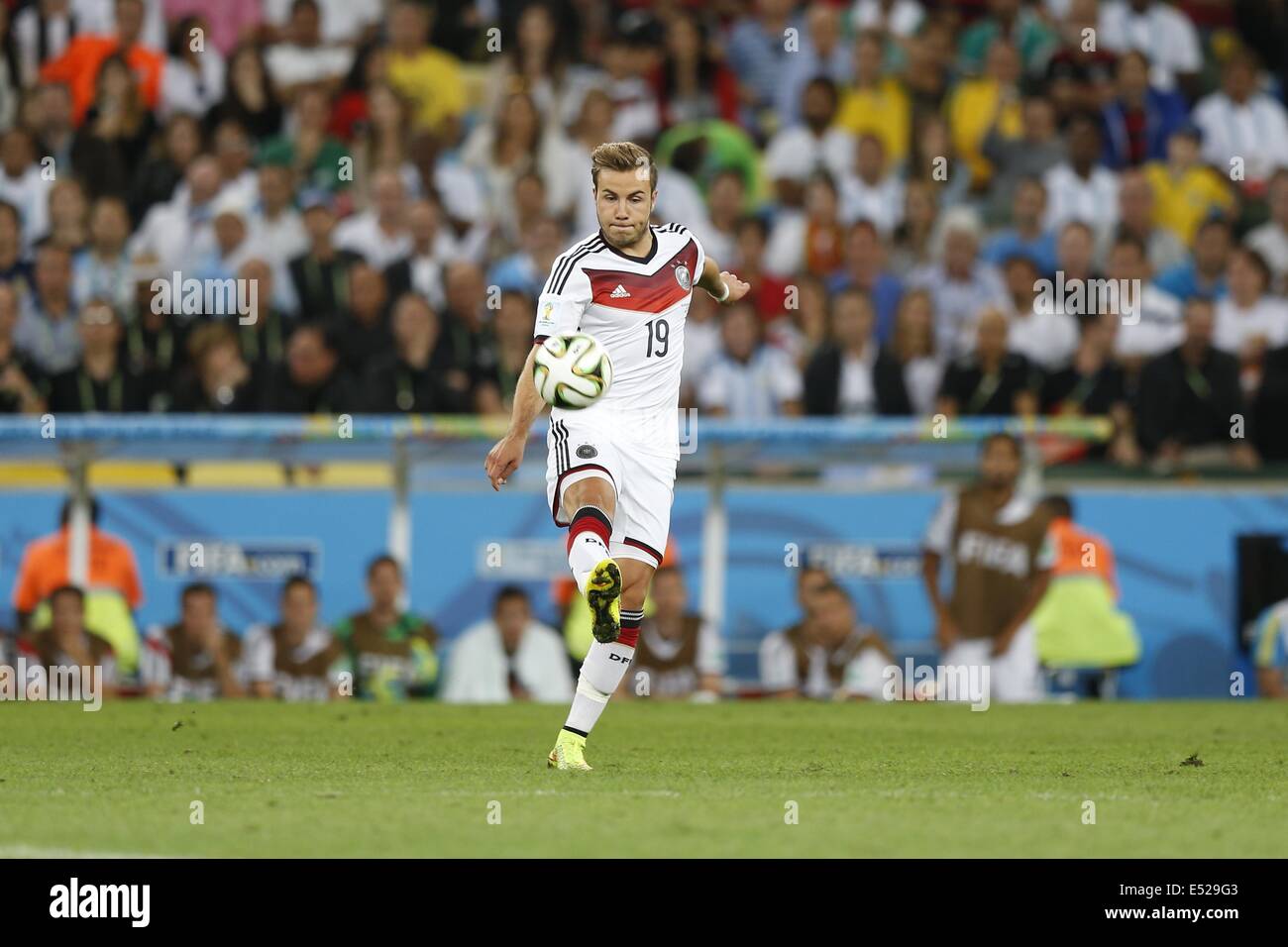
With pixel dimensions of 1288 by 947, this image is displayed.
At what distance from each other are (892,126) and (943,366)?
371 cm

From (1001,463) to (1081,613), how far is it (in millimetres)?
1210

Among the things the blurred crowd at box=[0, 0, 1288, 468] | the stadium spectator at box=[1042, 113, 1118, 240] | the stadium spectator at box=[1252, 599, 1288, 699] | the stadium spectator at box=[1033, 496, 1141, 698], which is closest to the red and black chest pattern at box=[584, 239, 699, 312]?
the stadium spectator at box=[1033, 496, 1141, 698]

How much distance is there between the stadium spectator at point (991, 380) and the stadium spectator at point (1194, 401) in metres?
0.86

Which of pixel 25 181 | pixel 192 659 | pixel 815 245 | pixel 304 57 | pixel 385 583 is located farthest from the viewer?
pixel 304 57

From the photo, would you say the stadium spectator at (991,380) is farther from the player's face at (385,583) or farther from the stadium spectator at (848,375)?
the player's face at (385,583)

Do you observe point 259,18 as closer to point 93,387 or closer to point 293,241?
point 293,241

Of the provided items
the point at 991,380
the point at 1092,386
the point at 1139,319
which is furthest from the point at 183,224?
the point at 1139,319

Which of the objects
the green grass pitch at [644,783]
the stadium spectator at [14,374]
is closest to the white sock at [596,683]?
the green grass pitch at [644,783]

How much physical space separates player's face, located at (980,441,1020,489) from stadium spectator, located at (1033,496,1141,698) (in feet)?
1.65

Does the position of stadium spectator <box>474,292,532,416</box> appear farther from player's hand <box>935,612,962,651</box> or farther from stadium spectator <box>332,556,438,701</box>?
player's hand <box>935,612,962,651</box>

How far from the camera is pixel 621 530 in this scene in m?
9.59

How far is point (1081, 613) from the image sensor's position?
1529cm

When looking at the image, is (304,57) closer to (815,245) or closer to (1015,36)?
(815,245)

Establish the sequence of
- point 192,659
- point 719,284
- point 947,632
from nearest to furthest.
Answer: point 719,284 → point 192,659 → point 947,632
